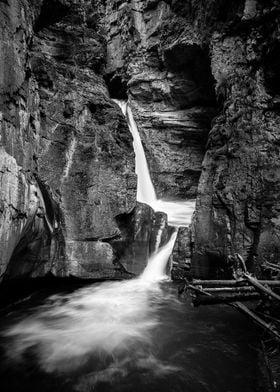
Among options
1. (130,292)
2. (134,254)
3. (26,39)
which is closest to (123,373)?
(130,292)

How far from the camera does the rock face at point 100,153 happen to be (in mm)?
6238

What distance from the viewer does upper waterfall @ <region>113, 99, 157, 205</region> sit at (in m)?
15.2

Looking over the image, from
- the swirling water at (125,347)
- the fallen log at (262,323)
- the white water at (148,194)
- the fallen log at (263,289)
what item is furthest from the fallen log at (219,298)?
the white water at (148,194)

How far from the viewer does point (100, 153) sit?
9992mm

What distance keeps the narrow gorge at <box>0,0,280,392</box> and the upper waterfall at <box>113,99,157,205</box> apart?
0.99 feet

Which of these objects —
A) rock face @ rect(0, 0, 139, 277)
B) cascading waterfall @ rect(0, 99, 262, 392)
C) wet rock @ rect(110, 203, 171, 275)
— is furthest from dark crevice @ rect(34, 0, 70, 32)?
cascading waterfall @ rect(0, 99, 262, 392)

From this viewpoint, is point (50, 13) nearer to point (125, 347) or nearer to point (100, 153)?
point (100, 153)

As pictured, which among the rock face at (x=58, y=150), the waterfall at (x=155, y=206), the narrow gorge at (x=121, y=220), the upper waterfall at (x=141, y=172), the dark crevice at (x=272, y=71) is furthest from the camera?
the upper waterfall at (x=141, y=172)

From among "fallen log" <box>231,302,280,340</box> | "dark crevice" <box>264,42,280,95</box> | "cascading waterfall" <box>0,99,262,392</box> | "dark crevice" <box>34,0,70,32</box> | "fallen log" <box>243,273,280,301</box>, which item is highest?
"dark crevice" <box>34,0,70,32</box>

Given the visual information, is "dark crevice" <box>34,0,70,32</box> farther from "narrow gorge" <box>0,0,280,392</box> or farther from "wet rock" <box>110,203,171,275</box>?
"wet rock" <box>110,203,171,275</box>

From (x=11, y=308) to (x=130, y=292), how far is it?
346 cm

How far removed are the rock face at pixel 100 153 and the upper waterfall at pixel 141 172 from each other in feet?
14.4

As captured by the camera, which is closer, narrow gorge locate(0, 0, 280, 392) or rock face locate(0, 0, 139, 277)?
narrow gorge locate(0, 0, 280, 392)

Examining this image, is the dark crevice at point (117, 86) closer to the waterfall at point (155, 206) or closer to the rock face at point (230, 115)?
the waterfall at point (155, 206)
